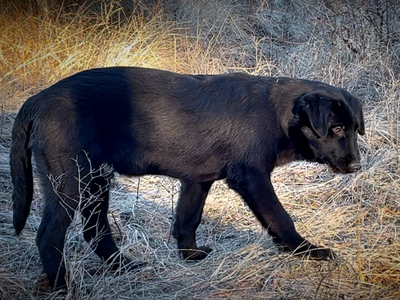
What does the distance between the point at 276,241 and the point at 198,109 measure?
1.01 metres

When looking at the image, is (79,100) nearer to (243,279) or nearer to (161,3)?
(243,279)

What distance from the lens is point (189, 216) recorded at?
4406 mm

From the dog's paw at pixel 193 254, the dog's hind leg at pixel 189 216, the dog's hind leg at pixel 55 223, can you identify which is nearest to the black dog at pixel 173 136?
the dog's hind leg at pixel 55 223

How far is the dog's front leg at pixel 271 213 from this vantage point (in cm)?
393

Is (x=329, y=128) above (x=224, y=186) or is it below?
above

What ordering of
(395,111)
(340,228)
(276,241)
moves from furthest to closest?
(395,111) → (340,228) → (276,241)

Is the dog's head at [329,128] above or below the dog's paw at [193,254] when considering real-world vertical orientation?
above

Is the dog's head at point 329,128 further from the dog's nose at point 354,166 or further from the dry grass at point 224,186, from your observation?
the dry grass at point 224,186

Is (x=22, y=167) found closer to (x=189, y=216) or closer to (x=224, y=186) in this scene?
(x=189, y=216)

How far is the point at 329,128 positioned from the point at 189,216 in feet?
3.85

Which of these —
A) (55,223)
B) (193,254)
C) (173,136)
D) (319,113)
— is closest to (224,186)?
(193,254)

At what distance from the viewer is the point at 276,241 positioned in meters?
3.98

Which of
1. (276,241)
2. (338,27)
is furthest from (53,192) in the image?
(338,27)

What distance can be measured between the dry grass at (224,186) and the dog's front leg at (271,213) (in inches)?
4.0
